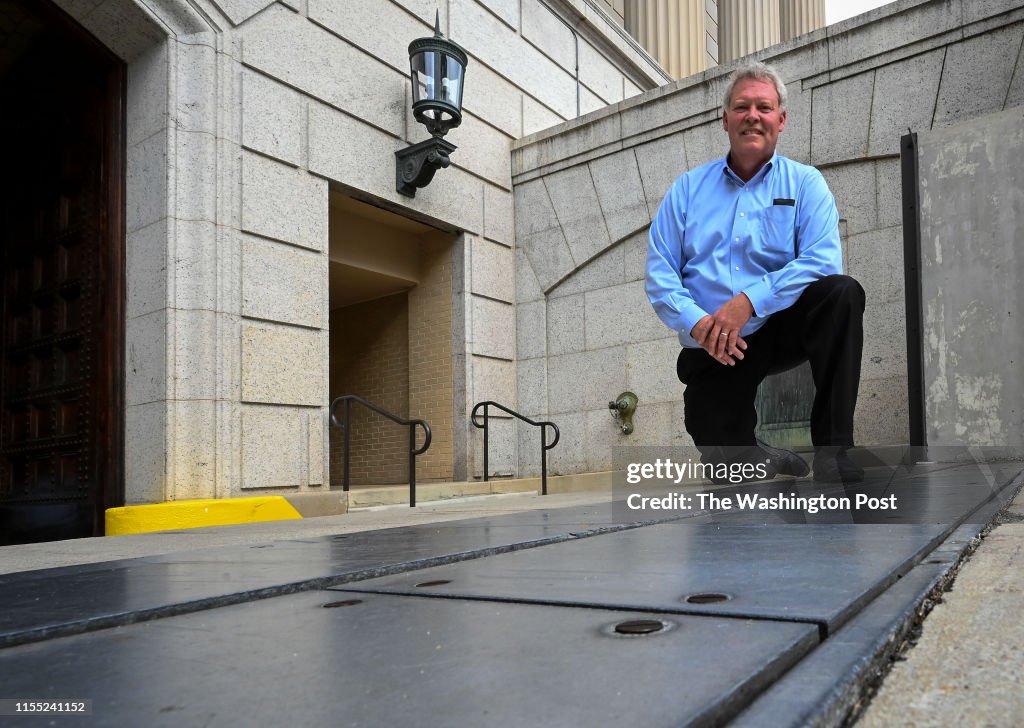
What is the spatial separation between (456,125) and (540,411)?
3.06 m

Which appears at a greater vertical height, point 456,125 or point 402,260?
point 456,125

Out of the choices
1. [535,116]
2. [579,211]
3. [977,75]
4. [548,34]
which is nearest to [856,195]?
[977,75]

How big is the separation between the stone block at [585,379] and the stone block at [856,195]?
244 centimetres

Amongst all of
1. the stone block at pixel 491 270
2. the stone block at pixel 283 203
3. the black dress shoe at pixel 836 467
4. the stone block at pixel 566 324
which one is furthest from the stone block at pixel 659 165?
the black dress shoe at pixel 836 467

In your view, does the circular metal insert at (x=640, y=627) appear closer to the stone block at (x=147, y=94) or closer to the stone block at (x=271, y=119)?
the stone block at (x=147, y=94)

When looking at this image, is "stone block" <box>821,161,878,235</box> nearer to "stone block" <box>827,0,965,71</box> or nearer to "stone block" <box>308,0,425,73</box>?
"stone block" <box>827,0,965,71</box>

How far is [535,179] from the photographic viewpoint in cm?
904

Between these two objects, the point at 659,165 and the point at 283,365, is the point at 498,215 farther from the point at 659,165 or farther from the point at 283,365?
A: the point at 283,365

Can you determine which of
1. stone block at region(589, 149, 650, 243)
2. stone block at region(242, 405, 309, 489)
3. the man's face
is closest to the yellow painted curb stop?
stone block at region(242, 405, 309, 489)

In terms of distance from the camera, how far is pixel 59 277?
6738mm

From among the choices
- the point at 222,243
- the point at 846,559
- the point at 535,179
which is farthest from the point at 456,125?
the point at 846,559

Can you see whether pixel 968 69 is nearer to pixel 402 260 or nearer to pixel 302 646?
pixel 402 260

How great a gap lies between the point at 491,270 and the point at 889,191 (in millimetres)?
3962

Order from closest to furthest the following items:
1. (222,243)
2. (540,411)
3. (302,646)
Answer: (302,646), (222,243), (540,411)
